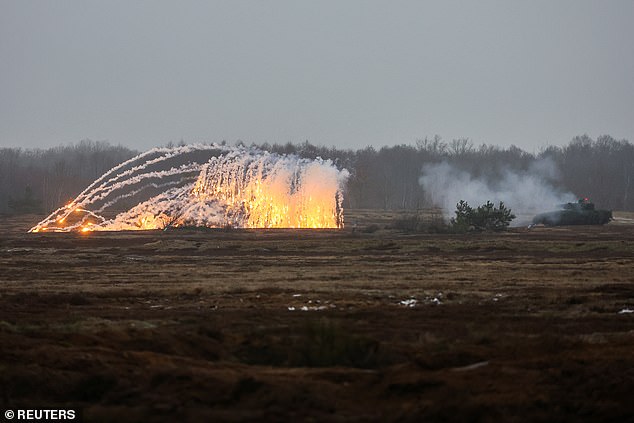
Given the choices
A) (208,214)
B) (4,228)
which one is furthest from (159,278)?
(4,228)

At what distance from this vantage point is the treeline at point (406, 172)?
13338 centimetres

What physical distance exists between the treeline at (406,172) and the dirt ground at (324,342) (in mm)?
81119

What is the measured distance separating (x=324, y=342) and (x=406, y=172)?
460ft

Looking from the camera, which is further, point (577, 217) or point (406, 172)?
point (406, 172)

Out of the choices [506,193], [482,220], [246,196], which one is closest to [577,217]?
[482,220]

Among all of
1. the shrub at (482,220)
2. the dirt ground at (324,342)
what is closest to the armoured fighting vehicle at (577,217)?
the shrub at (482,220)

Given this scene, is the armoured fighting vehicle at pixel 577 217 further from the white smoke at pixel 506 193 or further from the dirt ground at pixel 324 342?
the dirt ground at pixel 324 342

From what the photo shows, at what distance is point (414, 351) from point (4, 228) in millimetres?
68946

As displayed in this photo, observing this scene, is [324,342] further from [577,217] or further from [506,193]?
[506,193]

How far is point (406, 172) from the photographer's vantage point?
154 metres

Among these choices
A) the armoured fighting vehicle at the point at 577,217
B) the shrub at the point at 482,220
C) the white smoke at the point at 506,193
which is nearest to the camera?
the shrub at the point at 482,220

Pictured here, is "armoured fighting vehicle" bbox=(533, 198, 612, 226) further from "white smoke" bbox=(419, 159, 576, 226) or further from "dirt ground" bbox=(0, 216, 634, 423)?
"dirt ground" bbox=(0, 216, 634, 423)

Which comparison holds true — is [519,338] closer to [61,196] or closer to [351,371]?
[351,371]

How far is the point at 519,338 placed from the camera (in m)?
17.5
